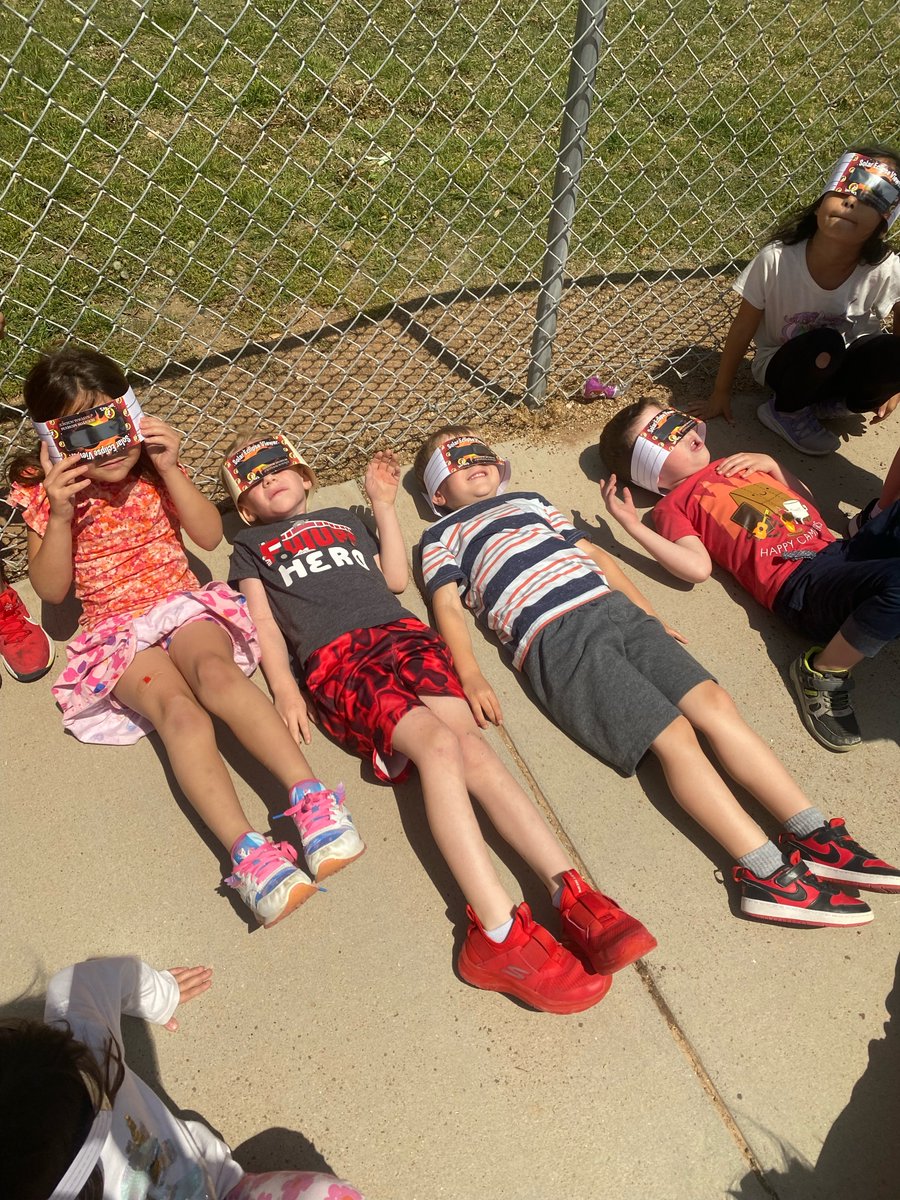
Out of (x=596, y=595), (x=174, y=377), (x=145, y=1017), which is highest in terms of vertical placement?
(x=596, y=595)

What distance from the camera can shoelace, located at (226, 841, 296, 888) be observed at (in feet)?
7.25

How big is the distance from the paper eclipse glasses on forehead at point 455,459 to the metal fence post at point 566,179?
1.97ft

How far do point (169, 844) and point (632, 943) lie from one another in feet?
4.33

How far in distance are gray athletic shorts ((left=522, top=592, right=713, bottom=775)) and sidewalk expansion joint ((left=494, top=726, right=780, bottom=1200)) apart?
236mm

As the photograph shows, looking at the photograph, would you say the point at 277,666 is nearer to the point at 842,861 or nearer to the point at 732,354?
the point at 842,861

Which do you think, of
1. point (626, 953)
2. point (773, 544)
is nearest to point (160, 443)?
point (626, 953)

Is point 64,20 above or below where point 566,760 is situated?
below

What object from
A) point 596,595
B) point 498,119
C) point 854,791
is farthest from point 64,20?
point 854,791

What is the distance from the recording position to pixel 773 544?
307 cm

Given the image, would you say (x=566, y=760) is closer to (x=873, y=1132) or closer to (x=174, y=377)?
(x=873, y=1132)

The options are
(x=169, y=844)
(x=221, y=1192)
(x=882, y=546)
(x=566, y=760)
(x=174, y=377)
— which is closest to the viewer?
(x=221, y=1192)

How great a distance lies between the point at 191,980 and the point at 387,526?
155 cm

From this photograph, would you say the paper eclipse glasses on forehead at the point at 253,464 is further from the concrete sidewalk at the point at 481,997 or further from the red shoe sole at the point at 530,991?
the red shoe sole at the point at 530,991

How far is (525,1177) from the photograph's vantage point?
1972mm
